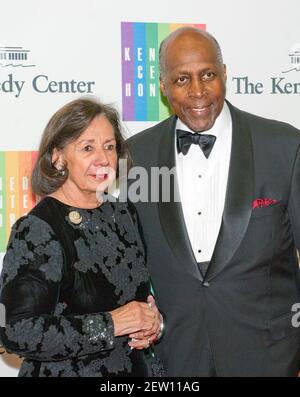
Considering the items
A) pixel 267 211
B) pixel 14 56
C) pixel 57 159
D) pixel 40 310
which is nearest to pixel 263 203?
pixel 267 211

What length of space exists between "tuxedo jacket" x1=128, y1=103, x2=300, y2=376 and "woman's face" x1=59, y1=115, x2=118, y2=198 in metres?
0.29

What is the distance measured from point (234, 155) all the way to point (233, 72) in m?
0.89

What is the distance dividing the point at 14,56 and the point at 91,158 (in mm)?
940

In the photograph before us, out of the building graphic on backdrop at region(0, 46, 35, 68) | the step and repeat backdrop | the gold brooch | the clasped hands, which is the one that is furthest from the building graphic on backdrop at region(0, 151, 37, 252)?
the clasped hands

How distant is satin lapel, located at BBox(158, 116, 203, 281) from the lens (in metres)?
1.98

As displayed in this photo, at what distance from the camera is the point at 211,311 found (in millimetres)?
1989

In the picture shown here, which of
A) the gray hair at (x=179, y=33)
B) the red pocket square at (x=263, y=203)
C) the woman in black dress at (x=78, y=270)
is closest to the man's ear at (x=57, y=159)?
the woman in black dress at (x=78, y=270)

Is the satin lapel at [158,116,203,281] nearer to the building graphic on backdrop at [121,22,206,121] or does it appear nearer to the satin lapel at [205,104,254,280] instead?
the satin lapel at [205,104,254,280]

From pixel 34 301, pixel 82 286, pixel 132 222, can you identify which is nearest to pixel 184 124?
pixel 132 222

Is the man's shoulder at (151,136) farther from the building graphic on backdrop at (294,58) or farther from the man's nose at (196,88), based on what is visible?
the building graphic on backdrop at (294,58)

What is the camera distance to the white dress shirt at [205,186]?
2021 mm

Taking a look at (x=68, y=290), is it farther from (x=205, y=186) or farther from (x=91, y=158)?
(x=205, y=186)

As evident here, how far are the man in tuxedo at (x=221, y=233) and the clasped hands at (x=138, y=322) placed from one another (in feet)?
0.59

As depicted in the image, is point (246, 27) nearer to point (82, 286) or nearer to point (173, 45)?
point (173, 45)
